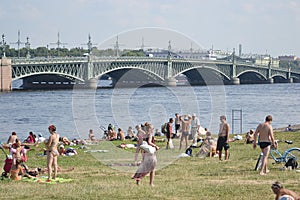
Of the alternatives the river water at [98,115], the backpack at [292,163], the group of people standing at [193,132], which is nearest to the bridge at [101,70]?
the river water at [98,115]

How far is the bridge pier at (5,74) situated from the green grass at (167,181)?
66.0 m

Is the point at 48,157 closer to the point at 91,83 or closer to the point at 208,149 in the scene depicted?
the point at 208,149

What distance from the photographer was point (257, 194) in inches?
558

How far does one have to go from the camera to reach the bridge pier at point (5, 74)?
87000 millimetres

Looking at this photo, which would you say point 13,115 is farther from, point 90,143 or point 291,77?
point 291,77

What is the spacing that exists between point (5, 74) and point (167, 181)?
75.4 meters

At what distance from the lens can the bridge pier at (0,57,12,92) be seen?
87.0m

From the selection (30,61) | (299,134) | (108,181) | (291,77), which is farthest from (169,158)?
(291,77)

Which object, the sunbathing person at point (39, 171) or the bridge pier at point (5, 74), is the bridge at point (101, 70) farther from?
the sunbathing person at point (39, 171)

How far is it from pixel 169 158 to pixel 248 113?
44984mm

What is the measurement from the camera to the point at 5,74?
89312 mm

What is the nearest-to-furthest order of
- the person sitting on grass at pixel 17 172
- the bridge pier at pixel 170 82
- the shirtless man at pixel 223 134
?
the person sitting on grass at pixel 17 172 < the shirtless man at pixel 223 134 < the bridge pier at pixel 170 82

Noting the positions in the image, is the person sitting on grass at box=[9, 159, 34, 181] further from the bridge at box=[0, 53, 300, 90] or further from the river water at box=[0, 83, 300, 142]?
the bridge at box=[0, 53, 300, 90]

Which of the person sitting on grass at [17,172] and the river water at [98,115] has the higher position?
the person sitting on grass at [17,172]
